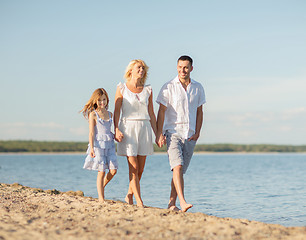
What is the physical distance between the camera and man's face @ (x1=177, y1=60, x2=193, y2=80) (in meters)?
5.85

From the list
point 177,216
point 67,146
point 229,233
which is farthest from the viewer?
point 67,146

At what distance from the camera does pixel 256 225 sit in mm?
4641

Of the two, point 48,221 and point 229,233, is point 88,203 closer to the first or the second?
point 48,221

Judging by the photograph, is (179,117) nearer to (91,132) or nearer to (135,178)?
(135,178)

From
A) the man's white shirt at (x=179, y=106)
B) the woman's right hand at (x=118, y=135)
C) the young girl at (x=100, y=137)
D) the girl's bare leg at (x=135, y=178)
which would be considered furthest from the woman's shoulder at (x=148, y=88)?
the girl's bare leg at (x=135, y=178)

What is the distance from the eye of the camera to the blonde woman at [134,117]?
589 cm

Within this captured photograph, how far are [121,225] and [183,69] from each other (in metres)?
2.38

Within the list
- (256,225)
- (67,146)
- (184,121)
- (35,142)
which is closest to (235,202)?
(184,121)

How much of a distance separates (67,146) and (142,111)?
50.3 m

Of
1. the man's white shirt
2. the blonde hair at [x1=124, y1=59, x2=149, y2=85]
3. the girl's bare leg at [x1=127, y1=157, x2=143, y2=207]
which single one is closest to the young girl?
the girl's bare leg at [x1=127, y1=157, x2=143, y2=207]

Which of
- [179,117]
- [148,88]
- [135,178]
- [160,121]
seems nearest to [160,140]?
[160,121]

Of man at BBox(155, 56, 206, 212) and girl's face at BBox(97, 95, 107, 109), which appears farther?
girl's face at BBox(97, 95, 107, 109)

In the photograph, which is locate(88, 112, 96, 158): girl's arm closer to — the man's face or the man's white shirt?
the man's white shirt

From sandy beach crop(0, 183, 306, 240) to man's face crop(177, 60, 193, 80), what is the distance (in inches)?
73.9
